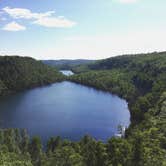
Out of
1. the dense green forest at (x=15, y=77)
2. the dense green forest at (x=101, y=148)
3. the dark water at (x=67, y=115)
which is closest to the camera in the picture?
the dense green forest at (x=101, y=148)

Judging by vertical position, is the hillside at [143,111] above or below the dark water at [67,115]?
above

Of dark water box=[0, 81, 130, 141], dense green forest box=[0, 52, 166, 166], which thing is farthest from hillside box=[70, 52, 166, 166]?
dark water box=[0, 81, 130, 141]

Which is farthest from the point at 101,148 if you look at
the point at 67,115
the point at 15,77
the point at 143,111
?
the point at 15,77

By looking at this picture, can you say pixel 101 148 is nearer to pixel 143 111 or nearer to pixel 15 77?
pixel 143 111

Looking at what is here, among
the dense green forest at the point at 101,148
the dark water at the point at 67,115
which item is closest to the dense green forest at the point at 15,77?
→ the dark water at the point at 67,115

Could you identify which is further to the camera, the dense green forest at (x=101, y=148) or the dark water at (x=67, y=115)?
the dark water at (x=67, y=115)

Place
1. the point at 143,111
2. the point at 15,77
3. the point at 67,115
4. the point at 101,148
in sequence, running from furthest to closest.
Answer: the point at 15,77 < the point at 67,115 < the point at 143,111 < the point at 101,148

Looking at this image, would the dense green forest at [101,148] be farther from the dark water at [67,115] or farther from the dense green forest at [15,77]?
the dense green forest at [15,77]

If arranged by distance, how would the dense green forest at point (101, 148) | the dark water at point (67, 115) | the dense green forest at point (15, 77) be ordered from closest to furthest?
1. the dense green forest at point (101, 148)
2. the dark water at point (67, 115)
3. the dense green forest at point (15, 77)

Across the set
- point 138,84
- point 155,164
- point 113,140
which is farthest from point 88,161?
point 138,84
